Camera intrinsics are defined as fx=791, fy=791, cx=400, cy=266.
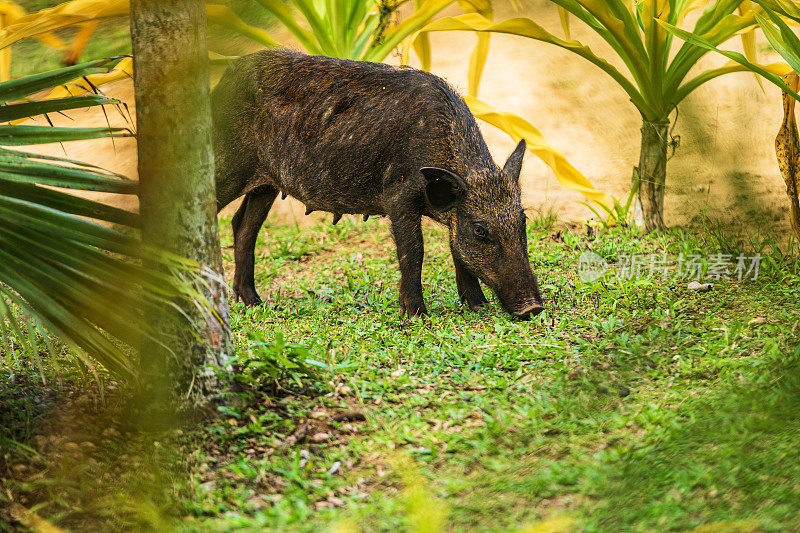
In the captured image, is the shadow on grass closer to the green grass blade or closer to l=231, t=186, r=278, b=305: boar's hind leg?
the green grass blade

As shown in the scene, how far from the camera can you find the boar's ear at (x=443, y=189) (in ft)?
13.9

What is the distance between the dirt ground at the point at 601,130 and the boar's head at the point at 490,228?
2.24 metres

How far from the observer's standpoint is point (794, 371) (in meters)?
2.93

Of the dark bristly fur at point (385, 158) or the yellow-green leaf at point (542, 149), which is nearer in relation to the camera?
the dark bristly fur at point (385, 158)

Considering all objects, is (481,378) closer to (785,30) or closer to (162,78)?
(162,78)

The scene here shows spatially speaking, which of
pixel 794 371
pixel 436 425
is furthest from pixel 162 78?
pixel 794 371

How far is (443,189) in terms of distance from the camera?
→ 14.3 ft

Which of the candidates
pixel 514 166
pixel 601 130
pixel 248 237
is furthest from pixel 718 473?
pixel 601 130

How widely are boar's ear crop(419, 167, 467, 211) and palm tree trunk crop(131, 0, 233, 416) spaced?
5.37 feet

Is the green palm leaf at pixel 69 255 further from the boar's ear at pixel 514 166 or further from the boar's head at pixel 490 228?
the boar's ear at pixel 514 166

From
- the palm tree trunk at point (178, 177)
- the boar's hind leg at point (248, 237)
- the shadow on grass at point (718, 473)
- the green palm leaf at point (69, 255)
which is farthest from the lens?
the boar's hind leg at point (248, 237)

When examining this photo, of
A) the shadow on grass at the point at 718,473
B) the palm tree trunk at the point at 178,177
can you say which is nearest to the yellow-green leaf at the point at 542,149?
the shadow on grass at the point at 718,473

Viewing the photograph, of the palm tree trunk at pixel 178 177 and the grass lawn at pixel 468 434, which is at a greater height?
the palm tree trunk at pixel 178 177

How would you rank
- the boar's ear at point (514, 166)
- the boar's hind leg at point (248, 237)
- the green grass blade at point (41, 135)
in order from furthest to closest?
the boar's hind leg at point (248, 237) < the boar's ear at point (514, 166) < the green grass blade at point (41, 135)
